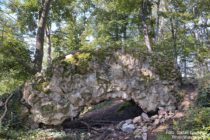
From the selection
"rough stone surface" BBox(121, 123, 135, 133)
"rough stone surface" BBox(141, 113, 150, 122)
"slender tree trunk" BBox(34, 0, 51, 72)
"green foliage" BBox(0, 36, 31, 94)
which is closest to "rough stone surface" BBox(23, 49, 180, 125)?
"rough stone surface" BBox(141, 113, 150, 122)

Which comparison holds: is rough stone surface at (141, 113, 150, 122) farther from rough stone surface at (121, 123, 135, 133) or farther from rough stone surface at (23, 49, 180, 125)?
rough stone surface at (121, 123, 135, 133)

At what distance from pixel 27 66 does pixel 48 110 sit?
3.51 m

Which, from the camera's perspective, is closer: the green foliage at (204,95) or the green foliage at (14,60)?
the green foliage at (204,95)

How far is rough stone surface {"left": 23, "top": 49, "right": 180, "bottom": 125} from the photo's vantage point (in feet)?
32.4

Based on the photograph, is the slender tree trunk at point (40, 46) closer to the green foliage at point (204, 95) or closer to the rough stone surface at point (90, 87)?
the rough stone surface at point (90, 87)

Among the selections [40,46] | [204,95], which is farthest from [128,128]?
[40,46]

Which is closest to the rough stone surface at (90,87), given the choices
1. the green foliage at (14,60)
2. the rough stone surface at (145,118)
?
the rough stone surface at (145,118)

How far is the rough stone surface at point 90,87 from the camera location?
987 cm

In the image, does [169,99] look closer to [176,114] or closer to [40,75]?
[176,114]

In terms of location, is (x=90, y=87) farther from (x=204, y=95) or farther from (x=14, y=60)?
(x=14, y=60)

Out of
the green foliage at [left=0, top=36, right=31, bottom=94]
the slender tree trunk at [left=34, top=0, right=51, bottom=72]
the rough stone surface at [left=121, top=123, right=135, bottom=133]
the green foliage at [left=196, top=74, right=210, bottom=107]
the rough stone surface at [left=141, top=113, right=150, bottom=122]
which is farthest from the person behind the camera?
the slender tree trunk at [left=34, top=0, right=51, bottom=72]

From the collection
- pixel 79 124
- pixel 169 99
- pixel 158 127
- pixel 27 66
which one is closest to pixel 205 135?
pixel 158 127

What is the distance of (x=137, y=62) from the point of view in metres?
10.4

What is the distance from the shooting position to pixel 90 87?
1004 centimetres
